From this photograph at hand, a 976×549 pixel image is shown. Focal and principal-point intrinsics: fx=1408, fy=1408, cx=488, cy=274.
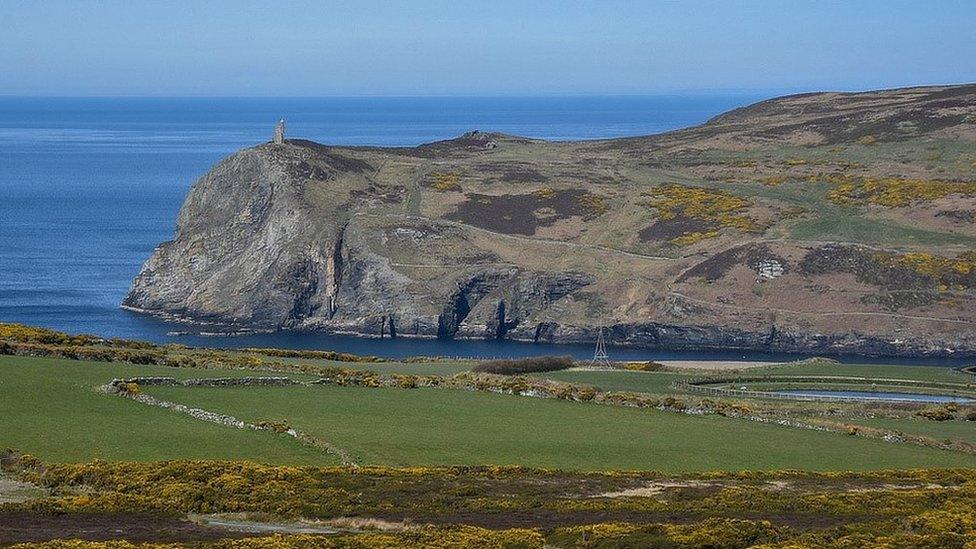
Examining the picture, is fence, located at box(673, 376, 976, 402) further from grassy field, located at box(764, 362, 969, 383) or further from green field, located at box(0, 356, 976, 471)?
green field, located at box(0, 356, 976, 471)

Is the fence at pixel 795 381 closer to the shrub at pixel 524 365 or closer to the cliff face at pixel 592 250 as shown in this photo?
the shrub at pixel 524 365

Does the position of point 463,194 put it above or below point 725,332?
above

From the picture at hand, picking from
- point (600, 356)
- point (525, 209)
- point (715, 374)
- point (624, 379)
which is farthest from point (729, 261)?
point (624, 379)

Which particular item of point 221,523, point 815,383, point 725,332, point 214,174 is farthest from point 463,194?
point 221,523

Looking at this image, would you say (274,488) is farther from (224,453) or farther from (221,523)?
(224,453)

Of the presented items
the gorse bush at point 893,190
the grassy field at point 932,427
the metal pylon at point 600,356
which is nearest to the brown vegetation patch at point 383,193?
the metal pylon at point 600,356

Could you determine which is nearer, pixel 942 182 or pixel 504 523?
pixel 504 523

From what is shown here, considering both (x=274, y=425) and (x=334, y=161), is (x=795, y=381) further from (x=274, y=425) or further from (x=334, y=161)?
(x=334, y=161)
